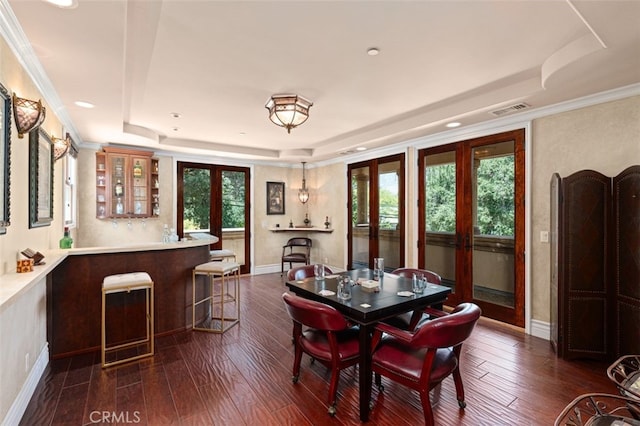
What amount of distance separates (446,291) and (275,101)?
2599 mm

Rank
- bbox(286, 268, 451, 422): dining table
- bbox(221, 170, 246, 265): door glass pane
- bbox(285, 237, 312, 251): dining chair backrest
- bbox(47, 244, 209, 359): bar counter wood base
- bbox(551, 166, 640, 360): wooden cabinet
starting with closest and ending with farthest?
bbox(286, 268, 451, 422): dining table
bbox(551, 166, 640, 360): wooden cabinet
bbox(47, 244, 209, 359): bar counter wood base
bbox(221, 170, 246, 265): door glass pane
bbox(285, 237, 312, 251): dining chair backrest

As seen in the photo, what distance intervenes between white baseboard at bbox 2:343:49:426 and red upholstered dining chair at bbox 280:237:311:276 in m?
4.15

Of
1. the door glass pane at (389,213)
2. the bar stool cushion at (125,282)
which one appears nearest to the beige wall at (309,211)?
the door glass pane at (389,213)

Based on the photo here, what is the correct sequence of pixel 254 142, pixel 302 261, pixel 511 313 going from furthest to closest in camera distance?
pixel 302 261 < pixel 254 142 < pixel 511 313

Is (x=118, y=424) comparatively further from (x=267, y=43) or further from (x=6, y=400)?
(x=267, y=43)

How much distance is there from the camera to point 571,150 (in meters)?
3.30

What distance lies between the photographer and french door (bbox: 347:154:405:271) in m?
5.34

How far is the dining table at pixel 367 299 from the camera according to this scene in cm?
215

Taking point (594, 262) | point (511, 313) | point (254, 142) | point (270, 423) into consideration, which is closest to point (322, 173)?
point (254, 142)

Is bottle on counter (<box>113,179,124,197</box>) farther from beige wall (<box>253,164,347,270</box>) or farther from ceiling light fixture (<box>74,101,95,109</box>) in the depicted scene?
beige wall (<box>253,164,347,270</box>)

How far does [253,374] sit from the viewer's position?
2.76 m

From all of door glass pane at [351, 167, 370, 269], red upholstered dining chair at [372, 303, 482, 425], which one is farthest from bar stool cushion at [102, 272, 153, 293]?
door glass pane at [351, 167, 370, 269]

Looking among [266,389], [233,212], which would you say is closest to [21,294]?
[266,389]

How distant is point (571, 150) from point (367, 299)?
2.84 m
